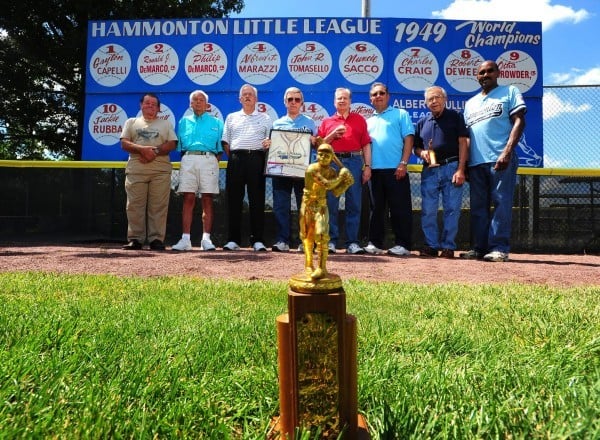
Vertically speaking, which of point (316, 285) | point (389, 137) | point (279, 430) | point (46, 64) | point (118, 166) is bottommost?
point (279, 430)

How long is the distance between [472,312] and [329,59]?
267 inches

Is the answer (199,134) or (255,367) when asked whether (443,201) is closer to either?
(199,134)

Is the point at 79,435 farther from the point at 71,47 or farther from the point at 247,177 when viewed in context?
the point at 71,47

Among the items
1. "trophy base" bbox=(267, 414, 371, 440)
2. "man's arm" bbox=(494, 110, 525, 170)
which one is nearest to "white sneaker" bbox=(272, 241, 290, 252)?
"man's arm" bbox=(494, 110, 525, 170)

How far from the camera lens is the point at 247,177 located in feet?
18.5

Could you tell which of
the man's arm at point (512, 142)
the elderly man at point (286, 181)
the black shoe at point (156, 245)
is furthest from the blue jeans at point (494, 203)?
the black shoe at point (156, 245)

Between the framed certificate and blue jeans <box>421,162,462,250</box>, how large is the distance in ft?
4.68

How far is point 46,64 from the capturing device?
43.7 feet

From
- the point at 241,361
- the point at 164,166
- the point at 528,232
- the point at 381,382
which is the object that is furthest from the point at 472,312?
the point at 528,232

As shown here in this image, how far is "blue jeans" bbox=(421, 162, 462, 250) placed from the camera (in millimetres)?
5211

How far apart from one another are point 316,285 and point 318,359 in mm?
164

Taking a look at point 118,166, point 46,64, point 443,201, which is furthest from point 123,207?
point 46,64

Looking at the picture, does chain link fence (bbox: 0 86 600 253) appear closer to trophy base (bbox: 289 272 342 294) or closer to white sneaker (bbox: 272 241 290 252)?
white sneaker (bbox: 272 241 290 252)

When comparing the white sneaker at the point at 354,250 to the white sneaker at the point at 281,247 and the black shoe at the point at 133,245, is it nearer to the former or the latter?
the white sneaker at the point at 281,247
